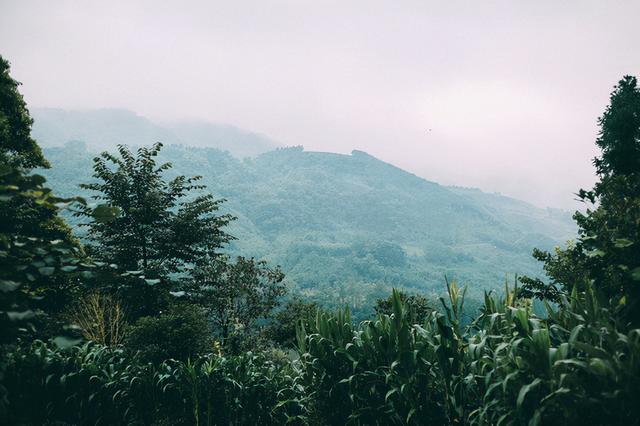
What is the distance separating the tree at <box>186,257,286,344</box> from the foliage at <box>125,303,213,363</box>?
816 centimetres

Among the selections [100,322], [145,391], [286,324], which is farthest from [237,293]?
[145,391]

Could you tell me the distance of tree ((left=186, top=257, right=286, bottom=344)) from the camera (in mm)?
15430

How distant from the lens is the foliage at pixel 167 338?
642 cm

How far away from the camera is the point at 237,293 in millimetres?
16328

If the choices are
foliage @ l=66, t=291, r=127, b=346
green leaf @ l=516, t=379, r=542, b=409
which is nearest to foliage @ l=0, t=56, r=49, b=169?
foliage @ l=66, t=291, r=127, b=346

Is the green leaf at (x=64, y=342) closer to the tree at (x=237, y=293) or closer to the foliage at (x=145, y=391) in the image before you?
the foliage at (x=145, y=391)

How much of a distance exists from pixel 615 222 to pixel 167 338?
675 cm

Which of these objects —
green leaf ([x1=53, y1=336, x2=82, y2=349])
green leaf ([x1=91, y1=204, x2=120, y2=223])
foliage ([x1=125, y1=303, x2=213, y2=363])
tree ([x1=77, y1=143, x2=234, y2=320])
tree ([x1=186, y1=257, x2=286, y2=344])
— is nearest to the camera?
green leaf ([x1=53, y1=336, x2=82, y2=349])

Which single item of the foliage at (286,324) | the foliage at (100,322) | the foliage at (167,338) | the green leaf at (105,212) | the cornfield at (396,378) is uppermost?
the green leaf at (105,212)

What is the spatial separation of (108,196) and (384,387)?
43.9ft

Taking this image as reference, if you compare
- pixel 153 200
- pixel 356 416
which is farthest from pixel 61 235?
pixel 356 416

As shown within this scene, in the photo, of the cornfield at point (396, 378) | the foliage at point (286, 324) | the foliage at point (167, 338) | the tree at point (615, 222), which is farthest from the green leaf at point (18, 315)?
the foliage at point (286, 324)

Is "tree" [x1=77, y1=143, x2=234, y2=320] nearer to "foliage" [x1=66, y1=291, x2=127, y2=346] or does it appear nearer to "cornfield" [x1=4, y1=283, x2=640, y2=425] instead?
"foliage" [x1=66, y1=291, x2=127, y2=346]

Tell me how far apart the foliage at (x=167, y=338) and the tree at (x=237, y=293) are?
8160mm
